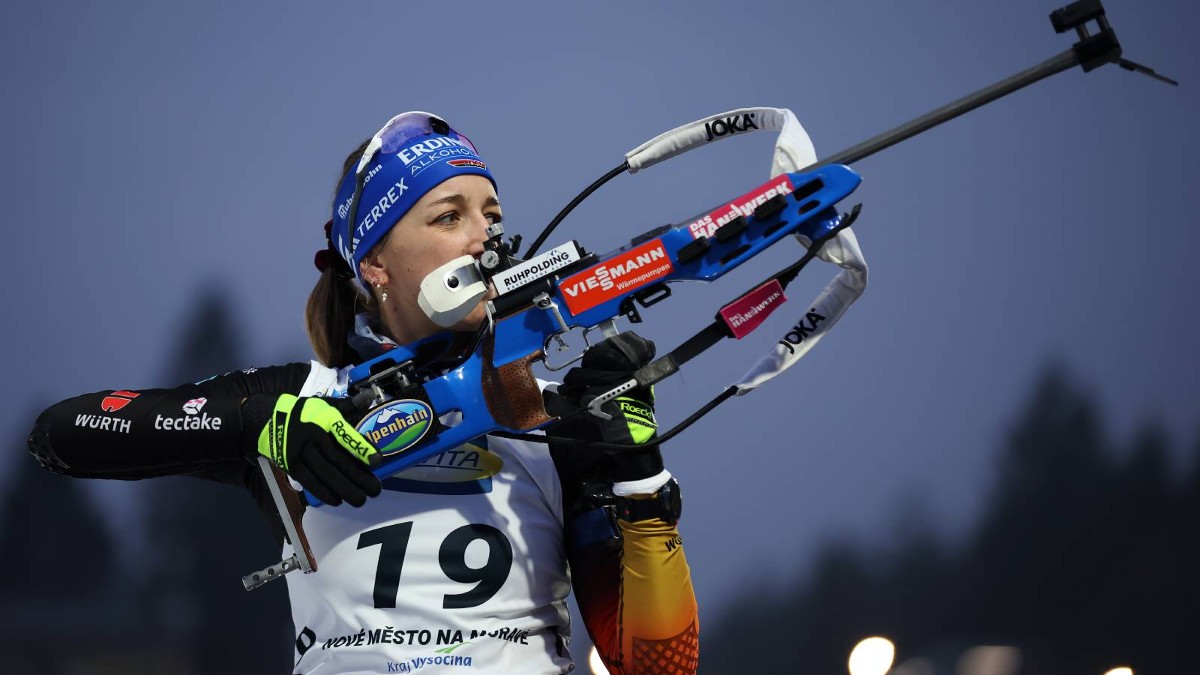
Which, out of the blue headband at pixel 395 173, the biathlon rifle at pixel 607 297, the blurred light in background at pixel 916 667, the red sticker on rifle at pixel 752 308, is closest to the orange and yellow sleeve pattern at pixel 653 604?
the biathlon rifle at pixel 607 297

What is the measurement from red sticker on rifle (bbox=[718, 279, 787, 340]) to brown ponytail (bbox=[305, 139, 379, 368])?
49 cm

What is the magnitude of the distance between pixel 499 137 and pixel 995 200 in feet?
3.19

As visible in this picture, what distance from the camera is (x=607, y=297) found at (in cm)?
104

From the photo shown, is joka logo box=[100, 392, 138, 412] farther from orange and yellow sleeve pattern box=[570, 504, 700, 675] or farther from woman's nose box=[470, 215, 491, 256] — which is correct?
orange and yellow sleeve pattern box=[570, 504, 700, 675]

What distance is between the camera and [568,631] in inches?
49.5

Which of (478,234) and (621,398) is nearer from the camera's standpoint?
(621,398)

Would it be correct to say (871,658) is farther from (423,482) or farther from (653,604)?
(423,482)

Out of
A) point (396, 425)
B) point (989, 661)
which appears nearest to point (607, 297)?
point (396, 425)

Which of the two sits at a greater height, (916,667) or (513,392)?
(513,392)

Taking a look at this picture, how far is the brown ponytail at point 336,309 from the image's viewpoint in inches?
51.7

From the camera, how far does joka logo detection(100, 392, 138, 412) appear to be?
112cm

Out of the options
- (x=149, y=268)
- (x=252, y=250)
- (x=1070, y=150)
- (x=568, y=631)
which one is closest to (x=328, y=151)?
(x=252, y=250)

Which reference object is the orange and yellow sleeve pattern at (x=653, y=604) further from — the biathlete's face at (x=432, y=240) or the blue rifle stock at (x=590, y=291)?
the biathlete's face at (x=432, y=240)

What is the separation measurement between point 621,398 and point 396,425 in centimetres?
23
